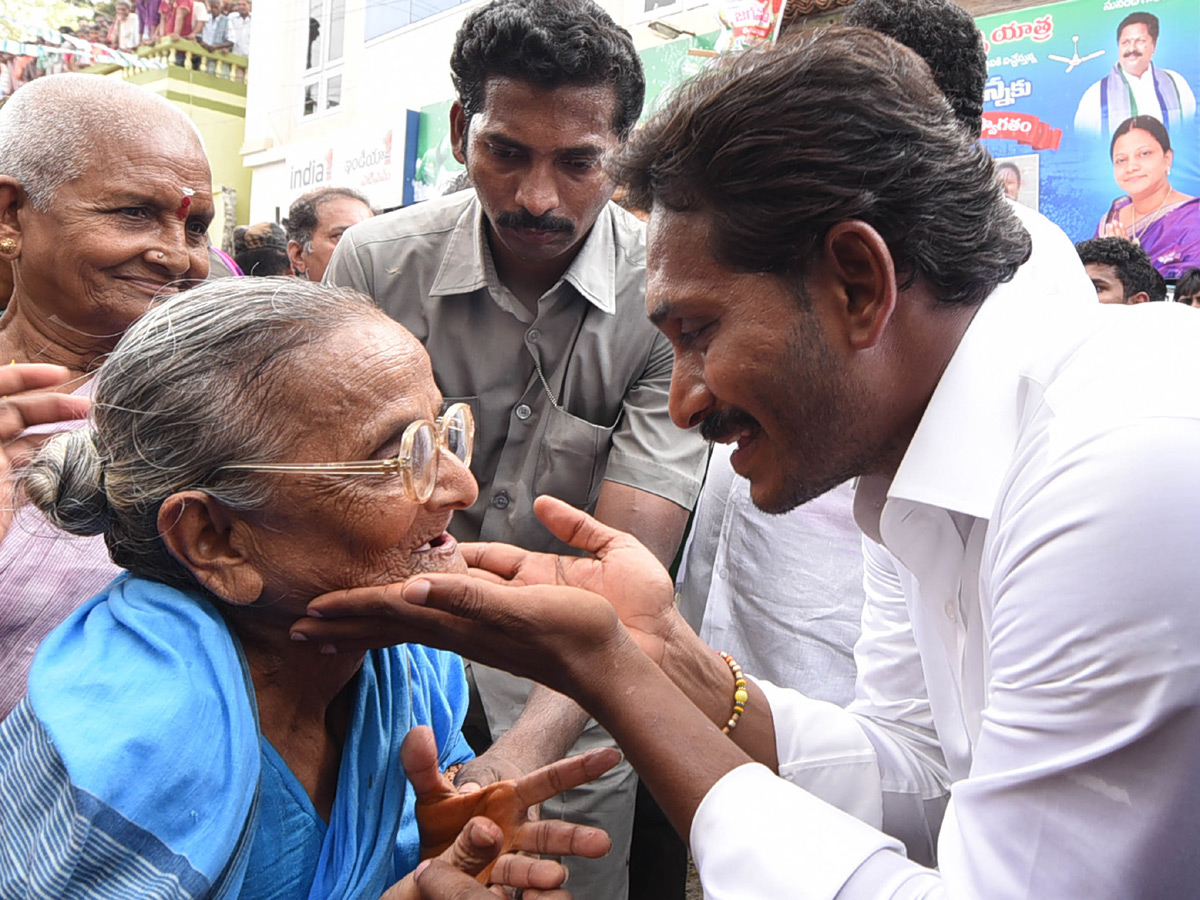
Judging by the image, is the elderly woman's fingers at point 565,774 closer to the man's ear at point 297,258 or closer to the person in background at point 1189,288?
the person in background at point 1189,288

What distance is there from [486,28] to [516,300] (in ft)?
2.95

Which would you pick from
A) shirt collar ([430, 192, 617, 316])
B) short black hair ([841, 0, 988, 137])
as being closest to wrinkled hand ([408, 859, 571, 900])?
shirt collar ([430, 192, 617, 316])

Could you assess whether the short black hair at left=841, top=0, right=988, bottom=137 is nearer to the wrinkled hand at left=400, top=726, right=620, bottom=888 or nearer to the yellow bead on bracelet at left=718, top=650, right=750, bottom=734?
the yellow bead on bracelet at left=718, top=650, right=750, bottom=734

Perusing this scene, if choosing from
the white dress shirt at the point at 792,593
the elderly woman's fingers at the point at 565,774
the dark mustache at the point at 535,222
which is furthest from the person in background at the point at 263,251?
the elderly woman's fingers at the point at 565,774

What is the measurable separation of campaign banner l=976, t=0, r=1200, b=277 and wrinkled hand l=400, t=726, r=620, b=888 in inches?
225

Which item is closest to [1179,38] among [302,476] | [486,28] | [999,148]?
[999,148]

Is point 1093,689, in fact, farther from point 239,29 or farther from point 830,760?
point 239,29

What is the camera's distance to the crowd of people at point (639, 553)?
1.62 meters

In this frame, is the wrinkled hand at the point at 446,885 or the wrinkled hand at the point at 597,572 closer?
the wrinkled hand at the point at 446,885

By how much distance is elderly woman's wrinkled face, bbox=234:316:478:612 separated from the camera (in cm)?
204

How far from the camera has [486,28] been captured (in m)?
3.49

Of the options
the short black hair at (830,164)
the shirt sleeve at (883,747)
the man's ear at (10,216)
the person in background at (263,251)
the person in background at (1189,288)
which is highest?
the short black hair at (830,164)

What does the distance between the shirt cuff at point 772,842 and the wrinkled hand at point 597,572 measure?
502 millimetres

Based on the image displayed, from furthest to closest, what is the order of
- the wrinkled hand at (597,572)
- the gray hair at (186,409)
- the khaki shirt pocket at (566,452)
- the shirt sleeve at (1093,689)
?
the khaki shirt pocket at (566,452), the wrinkled hand at (597,572), the gray hair at (186,409), the shirt sleeve at (1093,689)
